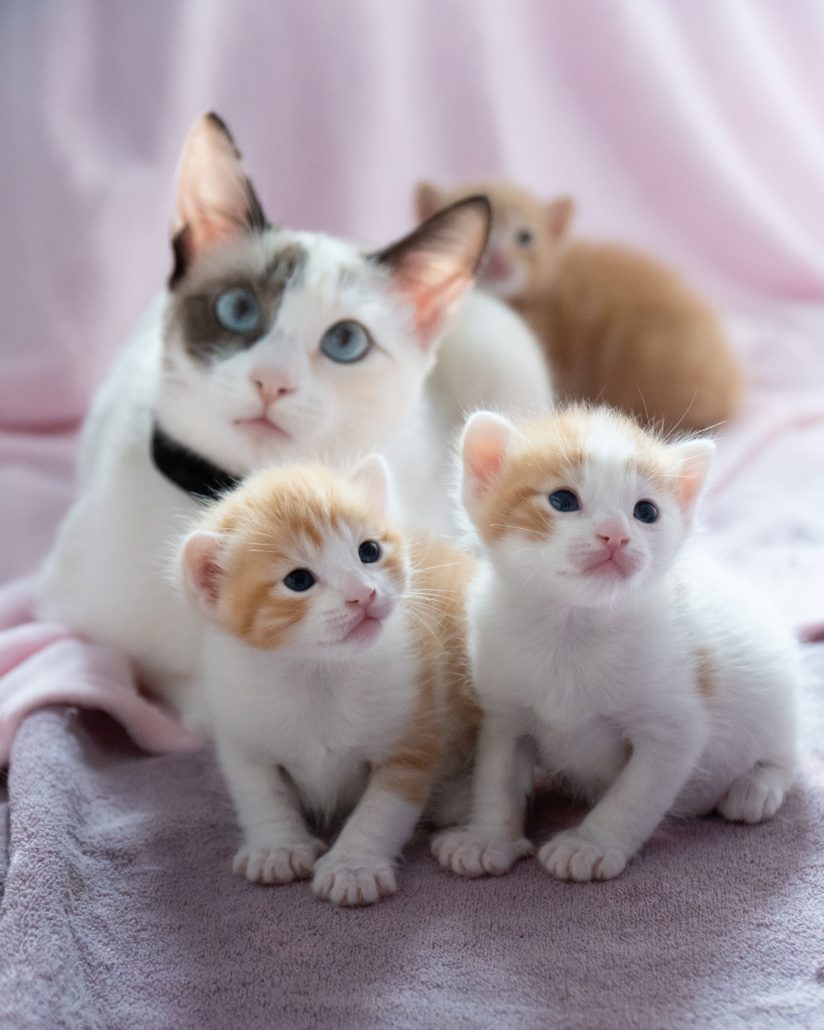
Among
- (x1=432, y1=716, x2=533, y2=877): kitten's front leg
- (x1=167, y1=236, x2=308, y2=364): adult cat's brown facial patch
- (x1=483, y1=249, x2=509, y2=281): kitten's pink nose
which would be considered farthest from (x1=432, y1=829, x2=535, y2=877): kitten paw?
(x1=483, y1=249, x2=509, y2=281): kitten's pink nose

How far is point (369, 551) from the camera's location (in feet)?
3.63

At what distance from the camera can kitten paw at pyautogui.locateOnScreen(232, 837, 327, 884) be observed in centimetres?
112

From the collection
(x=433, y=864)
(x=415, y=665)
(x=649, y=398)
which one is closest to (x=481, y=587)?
(x=415, y=665)

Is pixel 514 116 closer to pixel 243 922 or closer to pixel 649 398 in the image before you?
pixel 649 398

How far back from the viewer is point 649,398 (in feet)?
7.25

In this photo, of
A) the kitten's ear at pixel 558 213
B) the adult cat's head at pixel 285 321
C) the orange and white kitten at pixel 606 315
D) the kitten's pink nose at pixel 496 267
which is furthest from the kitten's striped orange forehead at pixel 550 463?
the kitten's ear at pixel 558 213

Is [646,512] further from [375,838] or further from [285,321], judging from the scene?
[285,321]

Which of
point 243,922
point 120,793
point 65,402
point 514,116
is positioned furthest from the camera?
point 514,116

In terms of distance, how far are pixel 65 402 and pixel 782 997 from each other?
1.63m

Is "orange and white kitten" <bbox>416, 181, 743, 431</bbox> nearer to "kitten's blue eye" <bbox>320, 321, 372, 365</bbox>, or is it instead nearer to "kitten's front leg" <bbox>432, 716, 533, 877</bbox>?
"kitten's blue eye" <bbox>320, 321, 372, 365</bbox>

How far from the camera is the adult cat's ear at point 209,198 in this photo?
1.45 m

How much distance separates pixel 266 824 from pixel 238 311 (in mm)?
604

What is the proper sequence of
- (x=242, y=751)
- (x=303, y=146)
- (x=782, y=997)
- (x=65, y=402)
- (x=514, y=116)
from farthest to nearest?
(x=514, y=116)
(x=303, y=146)
(x=65, y=402)
(x=242, y=751)
(x=782, y=997)

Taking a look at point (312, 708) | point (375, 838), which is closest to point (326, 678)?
point (312, 708)
